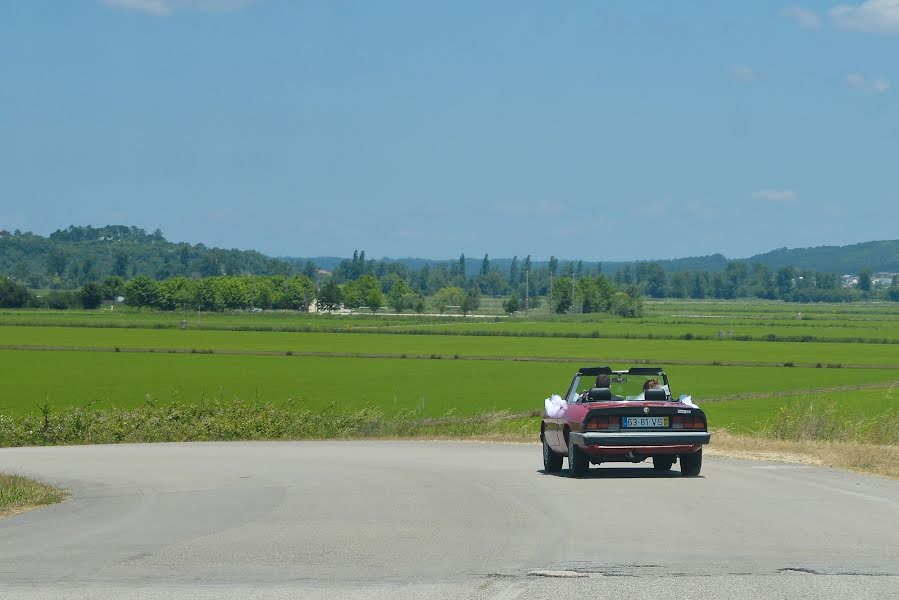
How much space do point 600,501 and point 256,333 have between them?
413 feet

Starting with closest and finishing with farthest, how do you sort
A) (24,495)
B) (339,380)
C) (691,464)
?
(24,495)
(691,464)
(339,380)

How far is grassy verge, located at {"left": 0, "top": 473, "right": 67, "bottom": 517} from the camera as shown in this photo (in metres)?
16.8

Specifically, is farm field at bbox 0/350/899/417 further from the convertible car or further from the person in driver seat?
the convertible car

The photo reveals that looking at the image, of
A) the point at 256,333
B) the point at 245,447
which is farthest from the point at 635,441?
the point at 256,333

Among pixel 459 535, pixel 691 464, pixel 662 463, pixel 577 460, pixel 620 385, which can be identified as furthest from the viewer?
pixel 662 463

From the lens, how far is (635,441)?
63.2 feet

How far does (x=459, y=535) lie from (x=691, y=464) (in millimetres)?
7611

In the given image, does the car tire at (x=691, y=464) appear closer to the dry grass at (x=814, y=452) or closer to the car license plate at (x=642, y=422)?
the car license plate at (x=642, y=422)

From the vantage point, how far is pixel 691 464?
66.5ft

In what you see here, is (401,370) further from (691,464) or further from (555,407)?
(691,464)

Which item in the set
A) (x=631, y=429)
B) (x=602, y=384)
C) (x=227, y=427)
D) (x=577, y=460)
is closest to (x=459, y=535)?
(x=631, y=429)

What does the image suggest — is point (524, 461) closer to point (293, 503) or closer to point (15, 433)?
point (293, 503)

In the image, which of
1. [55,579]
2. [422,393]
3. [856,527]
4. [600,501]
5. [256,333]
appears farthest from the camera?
[256,333]

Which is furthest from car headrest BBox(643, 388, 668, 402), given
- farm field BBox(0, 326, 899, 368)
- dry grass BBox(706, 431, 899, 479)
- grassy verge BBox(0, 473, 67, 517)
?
farm field BBox(0, 326, 899, 368)
